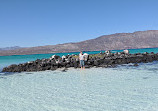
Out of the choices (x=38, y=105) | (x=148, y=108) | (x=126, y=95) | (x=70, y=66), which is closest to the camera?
(x=148, y=108)

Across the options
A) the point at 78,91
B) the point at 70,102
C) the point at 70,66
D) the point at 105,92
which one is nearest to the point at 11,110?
the point at 70,102

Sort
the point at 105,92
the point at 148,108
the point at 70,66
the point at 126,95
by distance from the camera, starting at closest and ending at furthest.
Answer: the point at 148,108 < the point at 126,95 < the point at 105,92 < the point at 70,66

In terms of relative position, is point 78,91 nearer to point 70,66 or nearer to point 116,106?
point 116,106

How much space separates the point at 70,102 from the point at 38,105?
1252mm

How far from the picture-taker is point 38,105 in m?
7.21

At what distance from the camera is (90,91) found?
30.1ft

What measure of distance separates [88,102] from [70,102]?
723 mm

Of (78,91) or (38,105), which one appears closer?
(38,105)

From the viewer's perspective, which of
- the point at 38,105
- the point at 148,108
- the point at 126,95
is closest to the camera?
the point at 148,108

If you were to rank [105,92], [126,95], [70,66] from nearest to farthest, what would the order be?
[126,95] < [105,92] < [70,66]

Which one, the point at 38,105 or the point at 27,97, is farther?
the point at 27,97

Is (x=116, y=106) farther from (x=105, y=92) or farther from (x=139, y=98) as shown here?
(x=105, y=92)

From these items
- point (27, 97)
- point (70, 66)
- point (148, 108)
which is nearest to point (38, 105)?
point (27, 97)

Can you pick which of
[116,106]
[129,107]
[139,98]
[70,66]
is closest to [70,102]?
[116,106]
